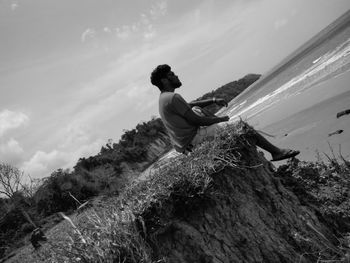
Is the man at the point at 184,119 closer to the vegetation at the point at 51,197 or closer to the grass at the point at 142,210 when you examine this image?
the grass at the point at 142,210

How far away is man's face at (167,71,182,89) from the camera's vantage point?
17.5ft

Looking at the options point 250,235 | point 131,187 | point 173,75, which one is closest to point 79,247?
point 131,187

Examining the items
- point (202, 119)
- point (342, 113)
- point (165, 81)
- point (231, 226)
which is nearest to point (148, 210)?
point (231, 226)

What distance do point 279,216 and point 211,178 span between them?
0.85 meters

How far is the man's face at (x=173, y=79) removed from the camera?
5.32m

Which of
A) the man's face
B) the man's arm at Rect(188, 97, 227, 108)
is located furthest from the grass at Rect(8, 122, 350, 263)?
the man's face

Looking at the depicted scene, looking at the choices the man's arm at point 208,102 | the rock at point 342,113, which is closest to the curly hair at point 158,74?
the man's arm at point 208,102

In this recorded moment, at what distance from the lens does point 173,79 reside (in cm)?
533

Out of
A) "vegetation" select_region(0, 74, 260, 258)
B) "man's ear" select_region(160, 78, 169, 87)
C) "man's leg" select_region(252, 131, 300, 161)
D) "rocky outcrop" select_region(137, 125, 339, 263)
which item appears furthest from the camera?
"vegetation" select_region(0, 74, 260, 258)

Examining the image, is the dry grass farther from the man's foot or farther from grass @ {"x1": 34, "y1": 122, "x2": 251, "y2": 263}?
the man's foot

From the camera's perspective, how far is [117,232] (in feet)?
8.55

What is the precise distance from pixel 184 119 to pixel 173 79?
660mm

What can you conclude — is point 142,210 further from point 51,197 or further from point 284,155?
point 51,197

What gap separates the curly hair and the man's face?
7 centimetres
